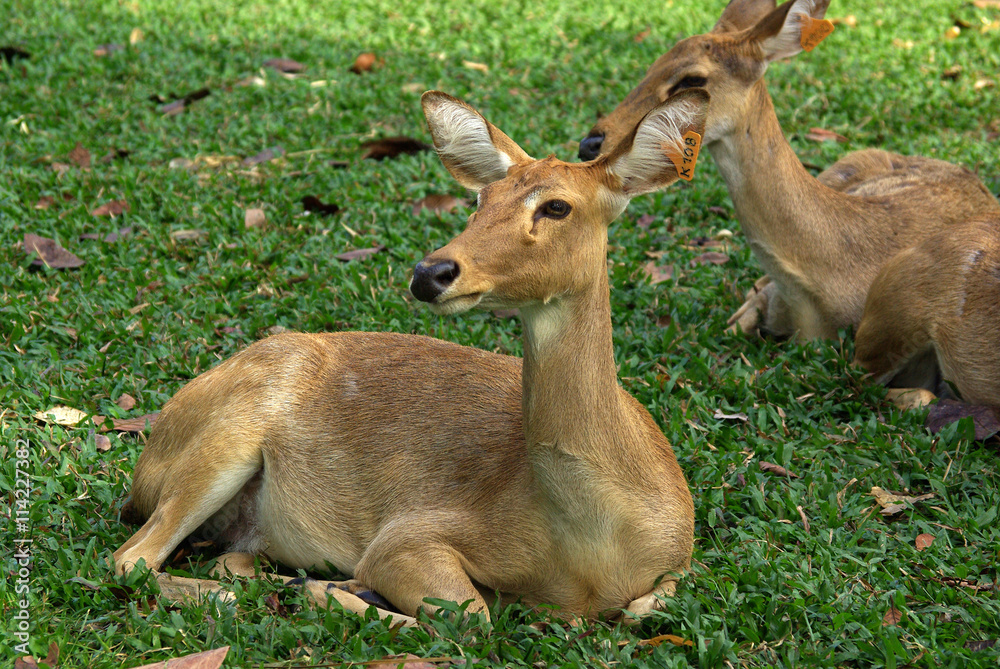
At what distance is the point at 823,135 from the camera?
24.9 feet

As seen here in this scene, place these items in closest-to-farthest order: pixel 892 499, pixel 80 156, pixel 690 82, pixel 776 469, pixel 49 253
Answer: pixel 892 499 < pixel 776 469 < pixel 690 82 < pixel 49 253 < pixel 80 156

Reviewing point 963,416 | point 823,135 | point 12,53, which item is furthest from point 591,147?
point 12,53

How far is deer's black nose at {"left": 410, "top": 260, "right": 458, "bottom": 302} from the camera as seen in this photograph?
270cm

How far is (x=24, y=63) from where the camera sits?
8.35 m

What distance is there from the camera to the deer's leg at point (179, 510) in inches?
138

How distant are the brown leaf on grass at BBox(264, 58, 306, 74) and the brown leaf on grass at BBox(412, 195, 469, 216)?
2757 millimetres

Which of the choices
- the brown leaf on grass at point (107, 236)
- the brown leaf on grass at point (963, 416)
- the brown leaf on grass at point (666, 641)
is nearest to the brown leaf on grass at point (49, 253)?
the brown leaf on grass at point (107, 236)

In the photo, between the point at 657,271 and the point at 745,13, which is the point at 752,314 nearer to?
the point at 657,271

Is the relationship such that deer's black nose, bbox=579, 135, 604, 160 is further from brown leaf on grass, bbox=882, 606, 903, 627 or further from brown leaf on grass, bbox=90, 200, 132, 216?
brown leaf on grass, bbox=90, 200, 132, 216

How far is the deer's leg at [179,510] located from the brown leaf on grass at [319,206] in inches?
113

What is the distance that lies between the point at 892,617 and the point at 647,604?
2.52 ft

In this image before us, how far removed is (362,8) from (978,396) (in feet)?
24.5

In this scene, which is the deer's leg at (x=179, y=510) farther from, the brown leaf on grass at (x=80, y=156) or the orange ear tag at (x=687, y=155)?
the brown leaf on grass at (x=80, y=156)

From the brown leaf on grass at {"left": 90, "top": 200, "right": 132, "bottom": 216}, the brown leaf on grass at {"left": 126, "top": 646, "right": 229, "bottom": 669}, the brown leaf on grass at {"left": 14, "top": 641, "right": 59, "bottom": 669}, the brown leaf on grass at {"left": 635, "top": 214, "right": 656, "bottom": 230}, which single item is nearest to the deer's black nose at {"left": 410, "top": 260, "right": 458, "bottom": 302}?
the brown leaf on grass at {"left": 126, "top": 646, "right": 229, "bottom": 669}
